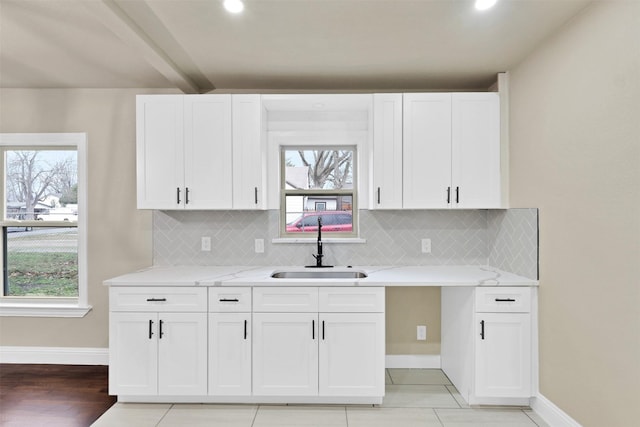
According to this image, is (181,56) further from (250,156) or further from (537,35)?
(537,35)

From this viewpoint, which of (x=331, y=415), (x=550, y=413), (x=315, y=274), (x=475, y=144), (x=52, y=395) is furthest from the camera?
(x=315, y=274)

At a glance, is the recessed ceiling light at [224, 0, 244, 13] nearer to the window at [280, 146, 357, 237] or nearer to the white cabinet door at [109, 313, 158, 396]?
the window at [280, 146, 357, 237]

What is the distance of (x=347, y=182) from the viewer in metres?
3.36

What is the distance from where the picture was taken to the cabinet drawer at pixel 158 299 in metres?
2.55

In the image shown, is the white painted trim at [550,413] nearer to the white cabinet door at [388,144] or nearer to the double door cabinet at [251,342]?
the double door cabinet at [251,342]

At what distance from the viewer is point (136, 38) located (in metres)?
2.22

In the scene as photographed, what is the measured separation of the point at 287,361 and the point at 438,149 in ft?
6.21

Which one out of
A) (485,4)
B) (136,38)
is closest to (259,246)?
(136,38)

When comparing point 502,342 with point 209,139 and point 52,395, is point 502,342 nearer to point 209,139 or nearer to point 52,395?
point 209,139

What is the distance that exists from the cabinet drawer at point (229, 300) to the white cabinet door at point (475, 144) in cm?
170

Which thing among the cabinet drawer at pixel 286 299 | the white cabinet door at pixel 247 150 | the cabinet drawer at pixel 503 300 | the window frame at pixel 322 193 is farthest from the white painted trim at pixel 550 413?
the white cabinet door at pixel 247 150

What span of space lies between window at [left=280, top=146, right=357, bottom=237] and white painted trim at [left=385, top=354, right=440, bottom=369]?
115cm

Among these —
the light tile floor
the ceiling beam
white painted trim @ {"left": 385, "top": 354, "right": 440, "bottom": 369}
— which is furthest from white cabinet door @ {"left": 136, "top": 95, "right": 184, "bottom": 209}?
white painted trim @ {"left": 385, "top": 354, "right": 440, "bottom": 369}

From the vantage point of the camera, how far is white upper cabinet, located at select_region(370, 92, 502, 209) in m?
2.86
